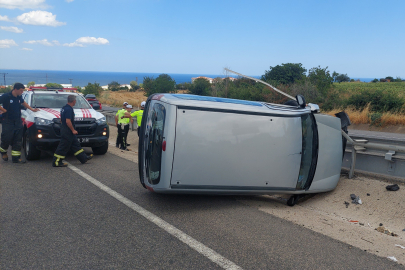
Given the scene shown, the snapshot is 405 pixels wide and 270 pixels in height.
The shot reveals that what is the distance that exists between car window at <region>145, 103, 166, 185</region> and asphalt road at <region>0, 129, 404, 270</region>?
1.97 feet

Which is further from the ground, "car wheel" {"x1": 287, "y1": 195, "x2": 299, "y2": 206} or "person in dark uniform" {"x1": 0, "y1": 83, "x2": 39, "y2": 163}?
"person in dark uniform" {"x1": 0, "y1": 83, "x2": 39, "y2": 163}

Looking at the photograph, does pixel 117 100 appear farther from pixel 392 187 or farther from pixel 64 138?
pixel 392 187

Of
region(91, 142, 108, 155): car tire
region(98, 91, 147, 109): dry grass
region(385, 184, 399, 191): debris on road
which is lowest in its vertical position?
region(98, 91, 147, 109): dry grass

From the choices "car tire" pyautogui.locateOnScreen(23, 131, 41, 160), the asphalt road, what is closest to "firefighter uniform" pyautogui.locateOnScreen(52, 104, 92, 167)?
"car tire" pyautogui.locateOnScreen(23, 131, 41, 160)

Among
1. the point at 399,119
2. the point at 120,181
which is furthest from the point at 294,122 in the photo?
the point at 399,119

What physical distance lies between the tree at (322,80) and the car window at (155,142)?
1084 inches

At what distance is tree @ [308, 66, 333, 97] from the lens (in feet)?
103

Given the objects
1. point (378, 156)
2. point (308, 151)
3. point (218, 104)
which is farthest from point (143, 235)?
point (378, 156)

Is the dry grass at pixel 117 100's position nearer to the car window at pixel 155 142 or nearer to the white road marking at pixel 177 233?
the white road marking at pixel 177 233

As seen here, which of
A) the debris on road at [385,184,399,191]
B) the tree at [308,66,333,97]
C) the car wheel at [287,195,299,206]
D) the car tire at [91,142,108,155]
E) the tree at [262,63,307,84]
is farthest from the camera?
the tree at [262,63,307,84]

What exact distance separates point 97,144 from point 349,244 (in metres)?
6.86

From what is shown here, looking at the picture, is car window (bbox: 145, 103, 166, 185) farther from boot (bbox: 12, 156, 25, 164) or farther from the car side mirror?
boot (bbox: 12, 156, 25, 164)

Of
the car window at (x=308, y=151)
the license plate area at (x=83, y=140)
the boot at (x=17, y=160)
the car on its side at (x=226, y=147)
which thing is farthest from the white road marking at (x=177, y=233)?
the boot at (x=17, y=160)

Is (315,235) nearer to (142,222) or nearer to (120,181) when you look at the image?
(142,222)
